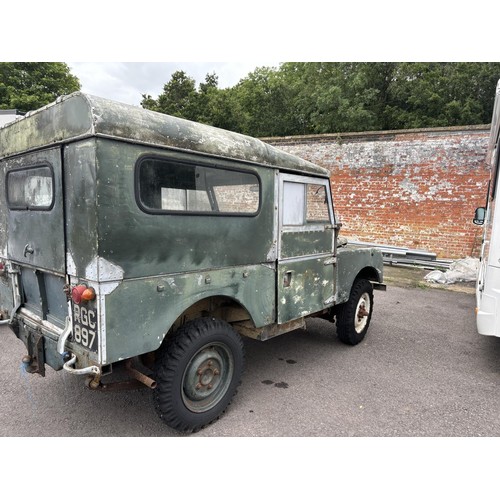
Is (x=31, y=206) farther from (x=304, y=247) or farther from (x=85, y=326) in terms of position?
(x=304, y=247)

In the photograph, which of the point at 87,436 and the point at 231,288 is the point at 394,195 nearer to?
the point at 231,288

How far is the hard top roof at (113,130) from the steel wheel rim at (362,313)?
2.62 metres

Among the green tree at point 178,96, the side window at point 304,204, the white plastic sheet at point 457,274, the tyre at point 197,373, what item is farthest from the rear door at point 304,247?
the green tree at point 178,96

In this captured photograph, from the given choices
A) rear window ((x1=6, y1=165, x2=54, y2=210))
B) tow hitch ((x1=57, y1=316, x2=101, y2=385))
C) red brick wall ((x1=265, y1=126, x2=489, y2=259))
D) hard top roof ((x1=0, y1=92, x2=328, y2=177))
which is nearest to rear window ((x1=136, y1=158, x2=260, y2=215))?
hard top roof ((x1=0, y1=92, x2=328, y2=177))

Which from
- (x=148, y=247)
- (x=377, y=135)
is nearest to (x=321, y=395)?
(x=148, y=247)

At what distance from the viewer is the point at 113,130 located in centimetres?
218

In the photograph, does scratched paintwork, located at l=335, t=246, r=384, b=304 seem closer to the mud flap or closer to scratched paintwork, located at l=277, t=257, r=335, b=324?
scratched paintwork, located at l=277, t=257, r=335, b=324

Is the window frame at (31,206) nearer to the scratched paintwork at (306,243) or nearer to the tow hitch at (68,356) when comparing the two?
the tow hitch at (68,356)

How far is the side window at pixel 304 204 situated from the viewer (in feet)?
11.8

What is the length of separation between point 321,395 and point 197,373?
1364mm

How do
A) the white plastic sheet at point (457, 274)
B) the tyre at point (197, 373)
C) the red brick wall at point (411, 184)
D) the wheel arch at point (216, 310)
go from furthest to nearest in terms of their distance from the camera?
the red brick wall at point (411, 184) < the white plastic sheet at point (457, 274) < the wheel arch at point (216, 310) < the tyre at point (197, 373)

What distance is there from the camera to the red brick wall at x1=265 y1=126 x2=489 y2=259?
9.51m

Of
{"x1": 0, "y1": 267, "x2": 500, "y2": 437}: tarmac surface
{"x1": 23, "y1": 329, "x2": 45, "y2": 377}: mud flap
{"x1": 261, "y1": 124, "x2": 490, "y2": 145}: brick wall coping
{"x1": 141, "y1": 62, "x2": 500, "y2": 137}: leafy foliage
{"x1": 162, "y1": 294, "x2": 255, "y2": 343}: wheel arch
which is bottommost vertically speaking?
{"x1": 0, "y1": 267, "x2": 500, "y2": 437}: tarmac surface

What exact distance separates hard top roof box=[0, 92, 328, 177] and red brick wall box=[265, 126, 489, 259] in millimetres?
8358
